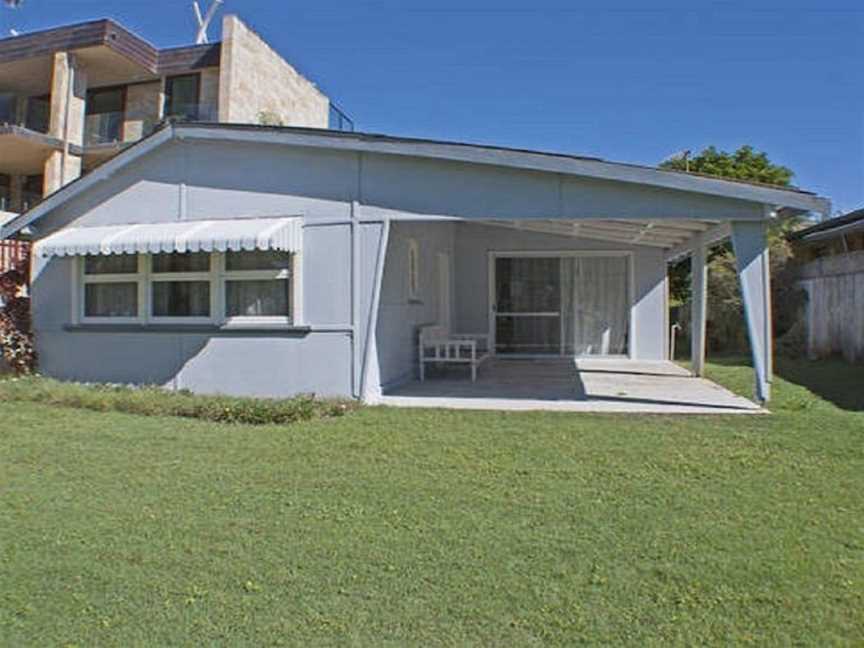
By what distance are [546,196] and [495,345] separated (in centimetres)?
1006

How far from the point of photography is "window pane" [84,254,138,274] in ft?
49.1

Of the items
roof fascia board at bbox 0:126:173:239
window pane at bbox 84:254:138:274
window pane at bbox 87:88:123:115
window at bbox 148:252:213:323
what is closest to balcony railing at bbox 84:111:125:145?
window pane at bbox 87:88:123:115

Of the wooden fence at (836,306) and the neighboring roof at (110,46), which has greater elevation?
the neighboring roof at (110,46)

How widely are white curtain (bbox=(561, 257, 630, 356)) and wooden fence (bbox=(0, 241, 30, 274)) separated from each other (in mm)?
15351

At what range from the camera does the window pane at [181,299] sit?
1429cm

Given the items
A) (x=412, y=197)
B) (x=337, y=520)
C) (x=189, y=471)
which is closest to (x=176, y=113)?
(x=412, y=197)

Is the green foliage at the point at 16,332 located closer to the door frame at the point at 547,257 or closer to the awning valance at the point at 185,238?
the awning valance at the point at 185,238

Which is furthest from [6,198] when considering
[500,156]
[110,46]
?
[500,156]

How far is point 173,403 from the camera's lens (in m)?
12.3

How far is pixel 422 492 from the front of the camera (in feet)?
23.7

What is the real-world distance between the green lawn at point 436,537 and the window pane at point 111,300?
516cm

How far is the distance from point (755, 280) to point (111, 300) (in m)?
13.3

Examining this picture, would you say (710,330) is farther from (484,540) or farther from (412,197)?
(484,540)

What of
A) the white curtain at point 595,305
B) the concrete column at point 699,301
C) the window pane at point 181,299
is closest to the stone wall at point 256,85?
the white curtain at point 595,305
